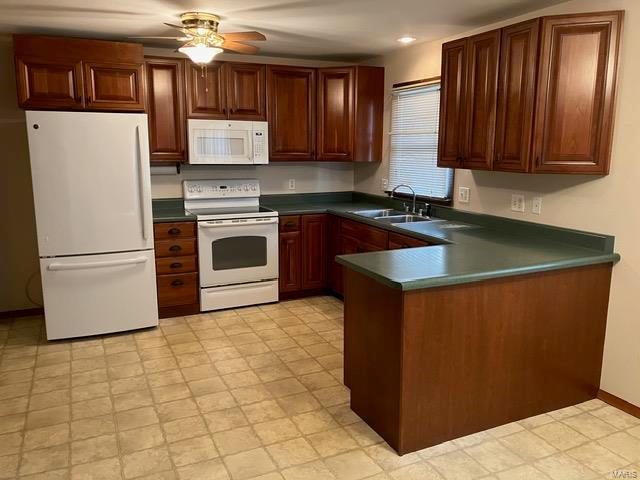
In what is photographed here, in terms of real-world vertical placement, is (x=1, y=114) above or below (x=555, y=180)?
above

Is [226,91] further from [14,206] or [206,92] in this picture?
[14,206]

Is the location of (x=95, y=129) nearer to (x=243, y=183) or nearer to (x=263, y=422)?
(x=243, y=183)

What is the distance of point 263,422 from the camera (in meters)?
2.72

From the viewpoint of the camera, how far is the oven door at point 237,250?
14.3ft

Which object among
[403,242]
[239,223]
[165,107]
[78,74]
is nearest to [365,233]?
[403,242]

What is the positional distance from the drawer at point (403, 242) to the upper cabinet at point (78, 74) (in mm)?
2159

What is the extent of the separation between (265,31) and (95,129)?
1.43 meters

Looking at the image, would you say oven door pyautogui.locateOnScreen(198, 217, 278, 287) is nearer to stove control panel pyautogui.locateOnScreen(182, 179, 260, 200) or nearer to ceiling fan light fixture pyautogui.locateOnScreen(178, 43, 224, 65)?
stove control panel pyautogui.locateOnScreen(182, 179, 260, 200)

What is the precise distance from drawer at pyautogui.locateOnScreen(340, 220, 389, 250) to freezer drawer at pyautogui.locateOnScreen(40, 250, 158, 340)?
1.66 metres

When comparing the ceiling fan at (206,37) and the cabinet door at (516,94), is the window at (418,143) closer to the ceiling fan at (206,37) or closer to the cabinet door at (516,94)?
the cabinet door at (516,94)

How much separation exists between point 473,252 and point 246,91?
269 cm

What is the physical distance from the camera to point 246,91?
4.57m

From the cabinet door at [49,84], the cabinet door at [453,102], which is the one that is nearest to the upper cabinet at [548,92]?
the cabinet door at [453,102]

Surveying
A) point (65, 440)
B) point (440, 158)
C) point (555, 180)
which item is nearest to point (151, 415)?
point (65, 440)
